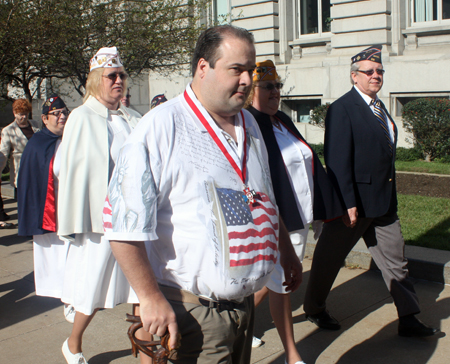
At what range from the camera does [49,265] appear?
4.30 meters

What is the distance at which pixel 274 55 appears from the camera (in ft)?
54.0

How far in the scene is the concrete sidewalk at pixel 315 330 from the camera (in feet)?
12.5

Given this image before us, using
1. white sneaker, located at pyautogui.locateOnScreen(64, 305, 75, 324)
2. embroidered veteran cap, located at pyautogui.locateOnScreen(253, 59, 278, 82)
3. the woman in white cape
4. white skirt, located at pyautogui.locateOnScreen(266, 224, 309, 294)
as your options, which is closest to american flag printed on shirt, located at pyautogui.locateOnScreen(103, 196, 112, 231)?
the woman in white cape

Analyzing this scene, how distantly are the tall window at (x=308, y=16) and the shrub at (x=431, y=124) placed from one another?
4.78 meters

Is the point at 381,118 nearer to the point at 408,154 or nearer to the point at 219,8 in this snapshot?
the point at 408,154

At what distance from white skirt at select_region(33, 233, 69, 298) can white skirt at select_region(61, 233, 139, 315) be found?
628 mm

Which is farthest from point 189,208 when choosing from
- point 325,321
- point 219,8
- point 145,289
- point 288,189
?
point 219,8

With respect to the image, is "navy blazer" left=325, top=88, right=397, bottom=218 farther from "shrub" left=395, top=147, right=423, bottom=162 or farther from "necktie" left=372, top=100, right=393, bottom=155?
"shrub" left=395, top=147, right=423, bottom=162

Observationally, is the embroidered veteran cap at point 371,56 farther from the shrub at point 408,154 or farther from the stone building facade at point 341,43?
the stone building facade at point 341,43

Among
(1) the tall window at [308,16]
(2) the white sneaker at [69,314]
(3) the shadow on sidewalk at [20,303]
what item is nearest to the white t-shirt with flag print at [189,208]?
(2) the white sneaker at [69,314]

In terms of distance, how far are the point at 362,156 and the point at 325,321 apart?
134 centimetres

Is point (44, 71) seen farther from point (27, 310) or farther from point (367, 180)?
point (367, 180)

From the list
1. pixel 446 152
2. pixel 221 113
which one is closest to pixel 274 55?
pixel 446 152

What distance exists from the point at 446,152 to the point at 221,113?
11215 mm
